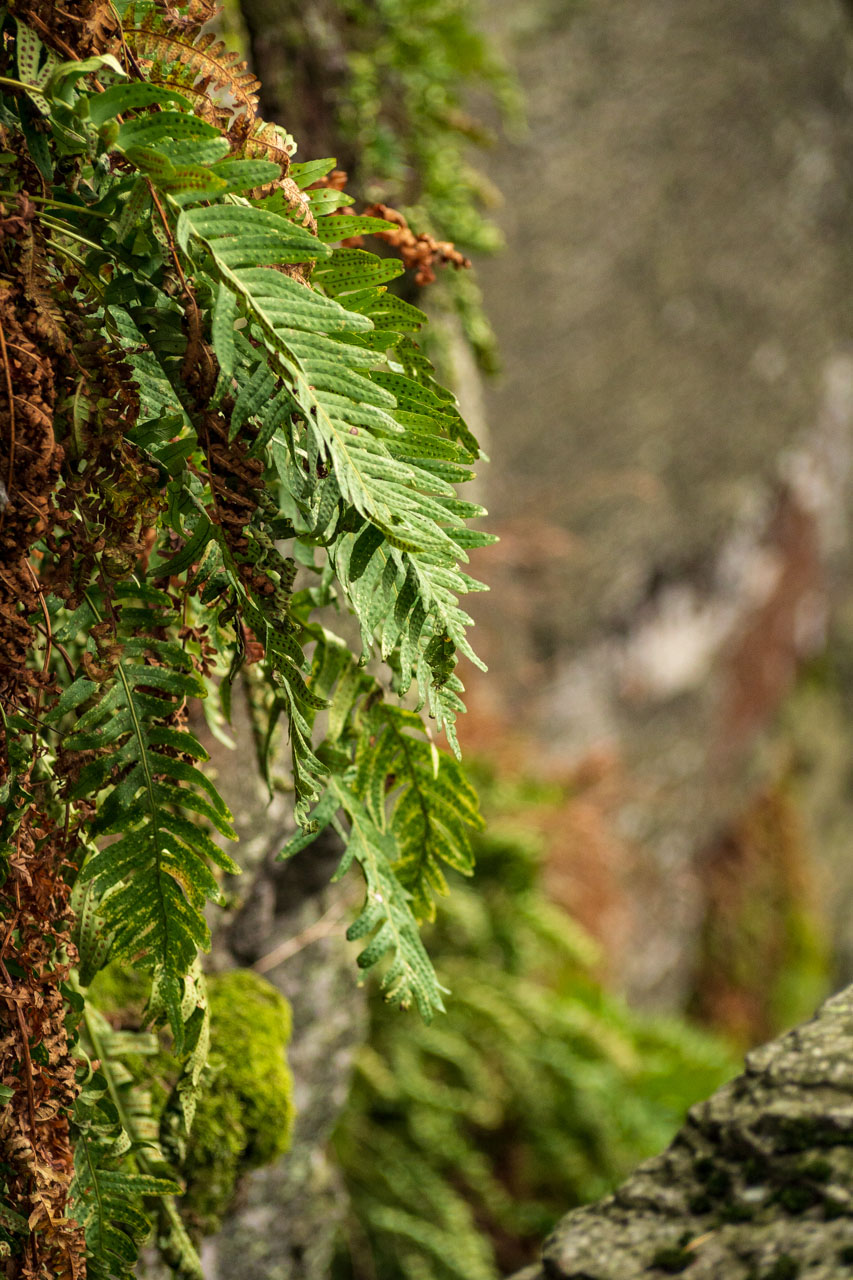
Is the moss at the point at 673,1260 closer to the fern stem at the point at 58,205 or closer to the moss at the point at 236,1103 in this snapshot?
the moss at the point at 236,1103

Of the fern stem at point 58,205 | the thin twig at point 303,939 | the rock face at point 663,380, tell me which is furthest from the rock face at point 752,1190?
the rock face at point 663,380

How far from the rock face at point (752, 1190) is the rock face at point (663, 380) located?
111 inches

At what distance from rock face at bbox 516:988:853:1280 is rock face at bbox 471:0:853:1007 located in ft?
9.24

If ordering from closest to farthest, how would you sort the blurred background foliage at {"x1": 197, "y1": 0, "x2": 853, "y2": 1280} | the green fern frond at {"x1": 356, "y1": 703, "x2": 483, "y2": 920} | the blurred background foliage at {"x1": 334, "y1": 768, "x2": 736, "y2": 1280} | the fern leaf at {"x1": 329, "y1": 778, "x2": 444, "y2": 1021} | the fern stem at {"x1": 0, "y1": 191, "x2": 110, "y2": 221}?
the fern stem at {"x1": 0, "y1": 191, "x2": 110, "y2": 221} → the fern leaf at {"x1": 329, "y1": 778, "x2": 444, "y2": 1021} → the green fern frond at {"x1": 356, "y1": 703, "x2": 483, "y2": 920} → the blurred background foliage at {"x1": 334, "y1": 768, "x2": 736, "y2": 1280} → the blurred background foliage at {"x1": 197, "y1": 0, "x2": 853, "y2": 1280}

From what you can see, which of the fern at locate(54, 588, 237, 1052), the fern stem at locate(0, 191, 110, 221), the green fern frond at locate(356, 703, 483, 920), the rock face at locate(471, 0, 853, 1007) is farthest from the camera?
the rock face at locate(471, 0, 853, 1007)

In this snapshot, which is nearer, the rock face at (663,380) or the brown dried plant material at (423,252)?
the brown dried plant material at (423,252)

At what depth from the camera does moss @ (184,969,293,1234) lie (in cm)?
124

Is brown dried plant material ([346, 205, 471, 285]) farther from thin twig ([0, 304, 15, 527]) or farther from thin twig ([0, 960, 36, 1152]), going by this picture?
thin twig ([0, 960, 36, 1152])

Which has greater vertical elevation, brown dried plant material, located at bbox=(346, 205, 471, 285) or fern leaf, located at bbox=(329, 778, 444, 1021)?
brown dried plant material, located at bbox=(346, 205, 471, 285)

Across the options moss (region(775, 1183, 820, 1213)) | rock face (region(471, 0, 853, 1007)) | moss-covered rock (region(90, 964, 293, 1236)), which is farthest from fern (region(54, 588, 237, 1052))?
rock face (region(471, 0, 853, 1007))

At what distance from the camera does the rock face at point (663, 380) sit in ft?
14.0

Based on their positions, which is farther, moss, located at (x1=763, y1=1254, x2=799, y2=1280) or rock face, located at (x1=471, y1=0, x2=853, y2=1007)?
rock face, located at (x1=471, y1=0, x2=853, y2=1007)

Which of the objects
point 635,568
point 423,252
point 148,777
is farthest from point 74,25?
point 635,568

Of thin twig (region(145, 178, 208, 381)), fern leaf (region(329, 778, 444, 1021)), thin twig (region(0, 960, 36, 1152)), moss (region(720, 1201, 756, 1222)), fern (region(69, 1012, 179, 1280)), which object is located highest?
thin twig (region(145, 178, 208, 381))
